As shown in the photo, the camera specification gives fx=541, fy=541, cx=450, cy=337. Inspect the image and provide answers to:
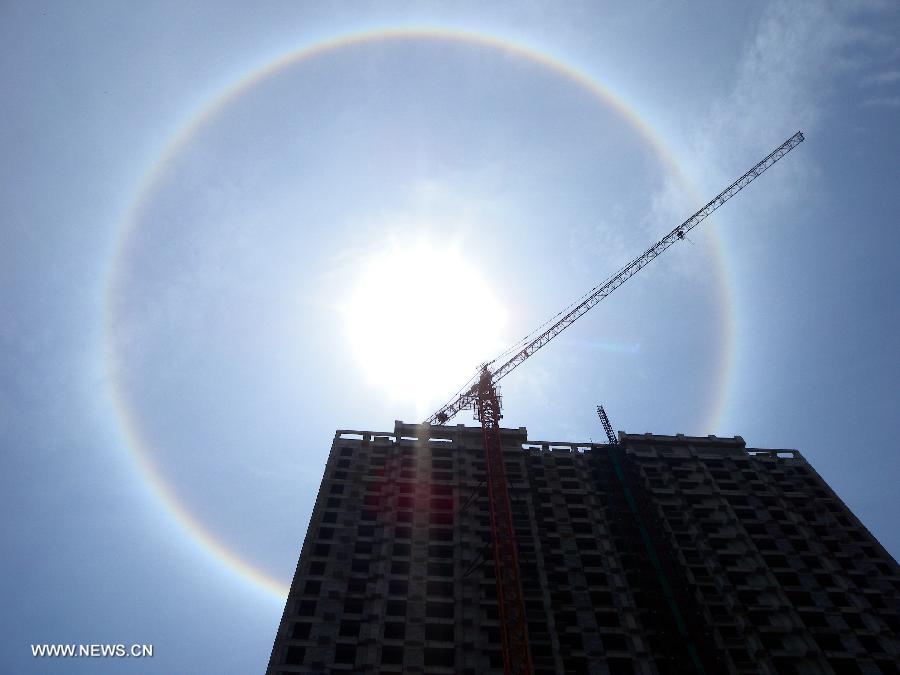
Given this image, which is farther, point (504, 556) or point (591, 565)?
point (591, 565)

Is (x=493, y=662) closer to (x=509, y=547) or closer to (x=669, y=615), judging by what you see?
(x=509, y=547)

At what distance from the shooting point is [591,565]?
198ft

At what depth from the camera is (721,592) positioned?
59.1m

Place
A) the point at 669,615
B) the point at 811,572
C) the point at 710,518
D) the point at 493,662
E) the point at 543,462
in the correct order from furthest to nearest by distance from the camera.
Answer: the point at 543,462, the point at 710,518, the point at 811,572, the point at 669,615, the point at 493,662

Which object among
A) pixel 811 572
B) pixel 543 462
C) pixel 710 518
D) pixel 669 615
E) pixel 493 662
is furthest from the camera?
pixel 543 462

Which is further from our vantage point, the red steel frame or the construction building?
the construction building

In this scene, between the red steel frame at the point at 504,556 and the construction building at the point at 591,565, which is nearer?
the red steel frame at the point at 504,556

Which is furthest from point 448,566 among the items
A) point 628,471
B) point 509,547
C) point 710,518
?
point 710,518

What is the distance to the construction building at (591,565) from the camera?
171ft

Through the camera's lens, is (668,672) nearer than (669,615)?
Answer: Yes

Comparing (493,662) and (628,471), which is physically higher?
(628,471)

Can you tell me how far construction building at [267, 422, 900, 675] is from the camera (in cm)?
5216

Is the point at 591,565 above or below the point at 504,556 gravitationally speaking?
above

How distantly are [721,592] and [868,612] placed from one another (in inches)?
568
